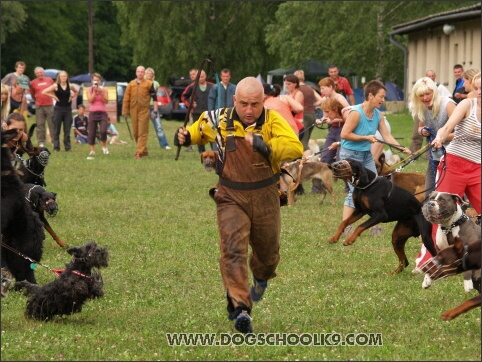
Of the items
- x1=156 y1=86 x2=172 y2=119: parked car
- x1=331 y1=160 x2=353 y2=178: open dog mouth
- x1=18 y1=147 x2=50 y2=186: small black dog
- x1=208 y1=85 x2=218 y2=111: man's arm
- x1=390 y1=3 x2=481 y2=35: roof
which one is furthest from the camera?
x1=156 y1=86 x2=172 y2=119: parked car

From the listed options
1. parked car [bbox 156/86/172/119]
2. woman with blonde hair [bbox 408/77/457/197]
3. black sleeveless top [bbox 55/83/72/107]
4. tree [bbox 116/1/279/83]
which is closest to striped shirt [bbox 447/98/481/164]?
woman with blonde hair [bbox 408/77/457/197]

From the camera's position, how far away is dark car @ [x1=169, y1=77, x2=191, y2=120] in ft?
159

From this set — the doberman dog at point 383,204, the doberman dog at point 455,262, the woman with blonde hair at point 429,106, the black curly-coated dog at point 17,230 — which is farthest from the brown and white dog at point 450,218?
the black curly-coated dog at point 17,230

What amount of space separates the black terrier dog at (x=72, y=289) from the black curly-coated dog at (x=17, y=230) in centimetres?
86

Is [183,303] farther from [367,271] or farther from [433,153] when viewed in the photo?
[433,153]

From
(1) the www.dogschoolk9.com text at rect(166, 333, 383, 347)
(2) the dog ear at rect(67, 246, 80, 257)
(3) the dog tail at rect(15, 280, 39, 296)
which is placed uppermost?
(2) the dog ear at rect(67, 246, 80, 257)

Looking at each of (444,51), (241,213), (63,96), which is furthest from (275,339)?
(444,51)

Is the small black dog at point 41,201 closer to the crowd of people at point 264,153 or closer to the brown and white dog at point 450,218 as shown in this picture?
the crowd of people at point 264,153

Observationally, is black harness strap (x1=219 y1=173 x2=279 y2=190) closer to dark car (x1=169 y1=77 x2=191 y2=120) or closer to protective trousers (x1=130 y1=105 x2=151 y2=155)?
protective trousers (x1=130 y1=105 x2=151 y2=155)

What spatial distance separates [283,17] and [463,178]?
5141 cm

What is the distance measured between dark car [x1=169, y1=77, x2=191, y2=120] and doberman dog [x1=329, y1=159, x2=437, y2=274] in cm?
3666

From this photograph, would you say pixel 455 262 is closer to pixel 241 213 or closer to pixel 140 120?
pixel 241 213

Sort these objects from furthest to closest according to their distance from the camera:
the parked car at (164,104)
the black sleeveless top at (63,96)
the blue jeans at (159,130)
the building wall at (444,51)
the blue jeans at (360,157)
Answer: the parked car at (164,104) < the building wall at (444,51) < the blue jeans at (159,130) < the black sleeveless top at (63,96) < the blue jeans at (360,157)

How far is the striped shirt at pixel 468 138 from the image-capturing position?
9.45 m
